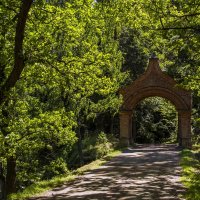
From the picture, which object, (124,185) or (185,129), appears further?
(185,129)

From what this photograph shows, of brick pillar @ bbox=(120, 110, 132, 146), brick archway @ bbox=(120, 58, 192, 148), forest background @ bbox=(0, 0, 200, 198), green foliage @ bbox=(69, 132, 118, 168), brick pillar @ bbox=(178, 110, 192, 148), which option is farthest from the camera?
brick pillar @ bbox=(120, 110, 132, 146)

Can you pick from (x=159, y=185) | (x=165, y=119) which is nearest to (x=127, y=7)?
(x=159, y=185)

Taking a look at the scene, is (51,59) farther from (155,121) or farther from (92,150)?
(155,121)

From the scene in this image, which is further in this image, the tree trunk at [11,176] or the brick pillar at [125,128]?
the brick pillar at [125,128]

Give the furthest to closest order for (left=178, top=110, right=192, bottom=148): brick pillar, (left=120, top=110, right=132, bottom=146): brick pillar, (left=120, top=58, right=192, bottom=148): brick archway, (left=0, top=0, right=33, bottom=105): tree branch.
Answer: (left=120, top=110, right=132, bottom=146): brick pillar
(left=120, top=58, right=192, bottom=148): brick archway
(left=178, top=110, right=192, bottom=148): brick pillar
(left=0, top=0, right=33, bottom=105): tree branch

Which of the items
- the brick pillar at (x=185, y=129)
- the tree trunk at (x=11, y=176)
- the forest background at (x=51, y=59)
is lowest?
the tree trunk at (x=11, y=176)

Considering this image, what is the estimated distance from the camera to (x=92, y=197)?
33.0 feet

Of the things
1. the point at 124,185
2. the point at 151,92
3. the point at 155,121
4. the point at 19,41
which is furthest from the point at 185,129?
the point at 19,41

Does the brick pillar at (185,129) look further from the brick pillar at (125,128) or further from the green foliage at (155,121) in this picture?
the green foliage at (155,121)

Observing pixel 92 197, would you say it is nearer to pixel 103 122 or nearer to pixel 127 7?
pixel 127 7

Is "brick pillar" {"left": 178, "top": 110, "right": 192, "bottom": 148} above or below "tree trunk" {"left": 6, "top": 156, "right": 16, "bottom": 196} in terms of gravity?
above

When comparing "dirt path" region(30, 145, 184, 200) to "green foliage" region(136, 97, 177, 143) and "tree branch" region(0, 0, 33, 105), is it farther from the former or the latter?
"green foliage" region(136, 97, 177, 143)

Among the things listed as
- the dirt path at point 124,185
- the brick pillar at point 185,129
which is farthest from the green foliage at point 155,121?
the dirt path at point 124,185

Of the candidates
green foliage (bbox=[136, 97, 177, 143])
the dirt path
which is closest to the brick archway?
green foliage (bbox=[136, 97, 177, 143])
